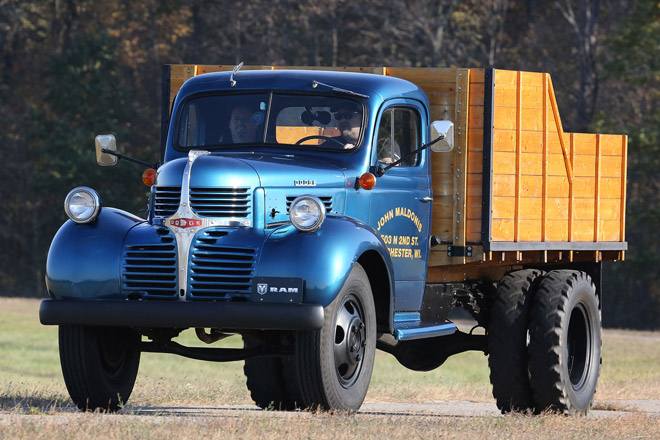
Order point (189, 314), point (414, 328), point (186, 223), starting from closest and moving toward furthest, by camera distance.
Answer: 1. point (189, 314)
2. point (186, 223)
3. point (414, 328)

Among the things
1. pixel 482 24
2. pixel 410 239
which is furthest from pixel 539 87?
pixel 482 24

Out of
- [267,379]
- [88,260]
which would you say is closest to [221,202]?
[88,260]

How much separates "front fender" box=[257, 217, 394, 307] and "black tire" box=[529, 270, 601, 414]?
9.94 feet

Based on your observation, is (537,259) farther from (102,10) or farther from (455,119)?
(102,10)

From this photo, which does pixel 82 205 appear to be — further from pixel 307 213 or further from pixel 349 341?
pixel 349 341

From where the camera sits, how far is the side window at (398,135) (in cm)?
1094

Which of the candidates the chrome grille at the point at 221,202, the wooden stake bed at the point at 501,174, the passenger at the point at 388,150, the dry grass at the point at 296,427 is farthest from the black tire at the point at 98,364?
the wooden stake bed at the point at 501,174

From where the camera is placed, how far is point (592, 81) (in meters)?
51.9

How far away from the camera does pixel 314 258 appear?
9180 millimetres

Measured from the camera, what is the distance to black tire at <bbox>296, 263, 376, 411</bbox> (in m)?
9.23

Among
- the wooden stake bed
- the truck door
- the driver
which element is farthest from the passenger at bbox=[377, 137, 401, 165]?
the wooden stake bed

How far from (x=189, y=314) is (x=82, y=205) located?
1407 mm

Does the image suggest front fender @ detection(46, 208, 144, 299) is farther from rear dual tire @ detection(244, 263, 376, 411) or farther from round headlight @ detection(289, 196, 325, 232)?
rear dual tire @ detection(244, 263, 376, 411)

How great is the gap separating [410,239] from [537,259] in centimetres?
210
